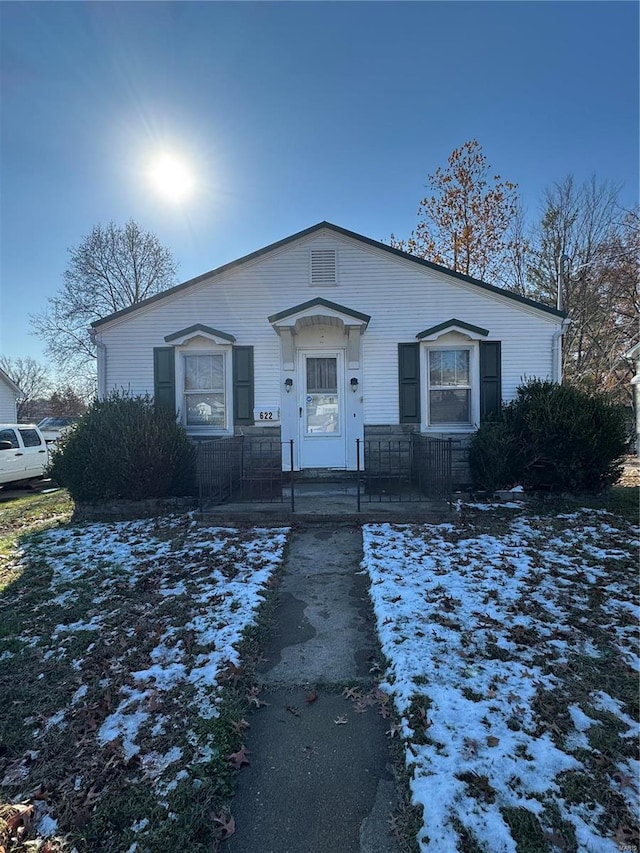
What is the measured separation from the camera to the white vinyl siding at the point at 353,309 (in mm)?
8992

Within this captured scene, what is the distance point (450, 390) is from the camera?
9102 mm

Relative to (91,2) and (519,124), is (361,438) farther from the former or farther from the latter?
(519,124)

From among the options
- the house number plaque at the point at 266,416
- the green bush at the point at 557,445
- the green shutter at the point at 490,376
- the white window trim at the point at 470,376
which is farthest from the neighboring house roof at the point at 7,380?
the green bush at the point at 557,445

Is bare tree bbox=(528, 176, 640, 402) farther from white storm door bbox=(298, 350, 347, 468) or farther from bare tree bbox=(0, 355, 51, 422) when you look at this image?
bare tree bbox=(0, 355, 51, 422)

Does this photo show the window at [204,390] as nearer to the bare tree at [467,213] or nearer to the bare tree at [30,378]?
the bare tree at [467,213]

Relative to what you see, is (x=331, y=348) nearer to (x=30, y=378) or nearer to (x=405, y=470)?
(x=405, y=470)

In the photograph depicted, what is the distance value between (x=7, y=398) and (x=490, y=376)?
26.7 metres

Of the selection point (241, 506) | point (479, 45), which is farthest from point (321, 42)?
point (241, 506)

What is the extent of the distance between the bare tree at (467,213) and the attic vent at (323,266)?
43.9 ft

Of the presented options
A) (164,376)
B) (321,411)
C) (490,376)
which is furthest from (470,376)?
(164,376)

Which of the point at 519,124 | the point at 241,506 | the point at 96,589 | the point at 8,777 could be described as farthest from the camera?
the point at 519,124

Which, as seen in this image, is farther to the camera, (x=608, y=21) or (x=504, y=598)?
(x=608, y=21)

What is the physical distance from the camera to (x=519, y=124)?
38.6ft

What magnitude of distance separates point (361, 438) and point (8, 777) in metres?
7.38
